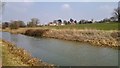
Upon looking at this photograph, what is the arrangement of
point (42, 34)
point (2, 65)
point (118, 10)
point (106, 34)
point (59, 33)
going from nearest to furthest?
point (2, 65) → point (106, 34) → point (59, 33) → point (42, 34) → point (118, 10)

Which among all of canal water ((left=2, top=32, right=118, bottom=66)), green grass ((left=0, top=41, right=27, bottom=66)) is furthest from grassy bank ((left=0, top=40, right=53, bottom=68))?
canal water ((left=2, top=32, right=118, bottom=66))

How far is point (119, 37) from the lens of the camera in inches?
1235

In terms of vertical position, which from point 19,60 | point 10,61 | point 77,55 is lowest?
point 77,55

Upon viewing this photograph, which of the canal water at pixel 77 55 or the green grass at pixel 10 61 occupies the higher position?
the green grass at pixel 10 61

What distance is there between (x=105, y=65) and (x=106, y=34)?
18.6 meters

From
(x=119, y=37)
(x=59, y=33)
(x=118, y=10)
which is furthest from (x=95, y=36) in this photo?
(x=118, y=10)

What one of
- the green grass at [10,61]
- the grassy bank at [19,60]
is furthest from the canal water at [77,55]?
the green grass at [10,61]

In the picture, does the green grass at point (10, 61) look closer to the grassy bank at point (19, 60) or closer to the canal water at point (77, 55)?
the grassy bank at point (19, 60)

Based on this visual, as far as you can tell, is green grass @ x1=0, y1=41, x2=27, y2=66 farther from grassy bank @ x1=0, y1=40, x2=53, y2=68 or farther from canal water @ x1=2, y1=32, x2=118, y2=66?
canal water @ x1=2, y1=32, x2=118, y2=66

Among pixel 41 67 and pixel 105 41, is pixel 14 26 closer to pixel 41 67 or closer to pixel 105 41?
pixel 105 41

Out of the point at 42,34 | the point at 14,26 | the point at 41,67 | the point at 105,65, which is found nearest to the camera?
the point at 41,67

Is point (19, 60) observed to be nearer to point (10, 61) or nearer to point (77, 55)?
point (10, 61)

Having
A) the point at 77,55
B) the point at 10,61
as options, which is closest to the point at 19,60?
the point at 10,61

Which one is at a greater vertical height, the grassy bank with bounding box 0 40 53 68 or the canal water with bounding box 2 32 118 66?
the grassy bank with bounding box 0 40 53 68
